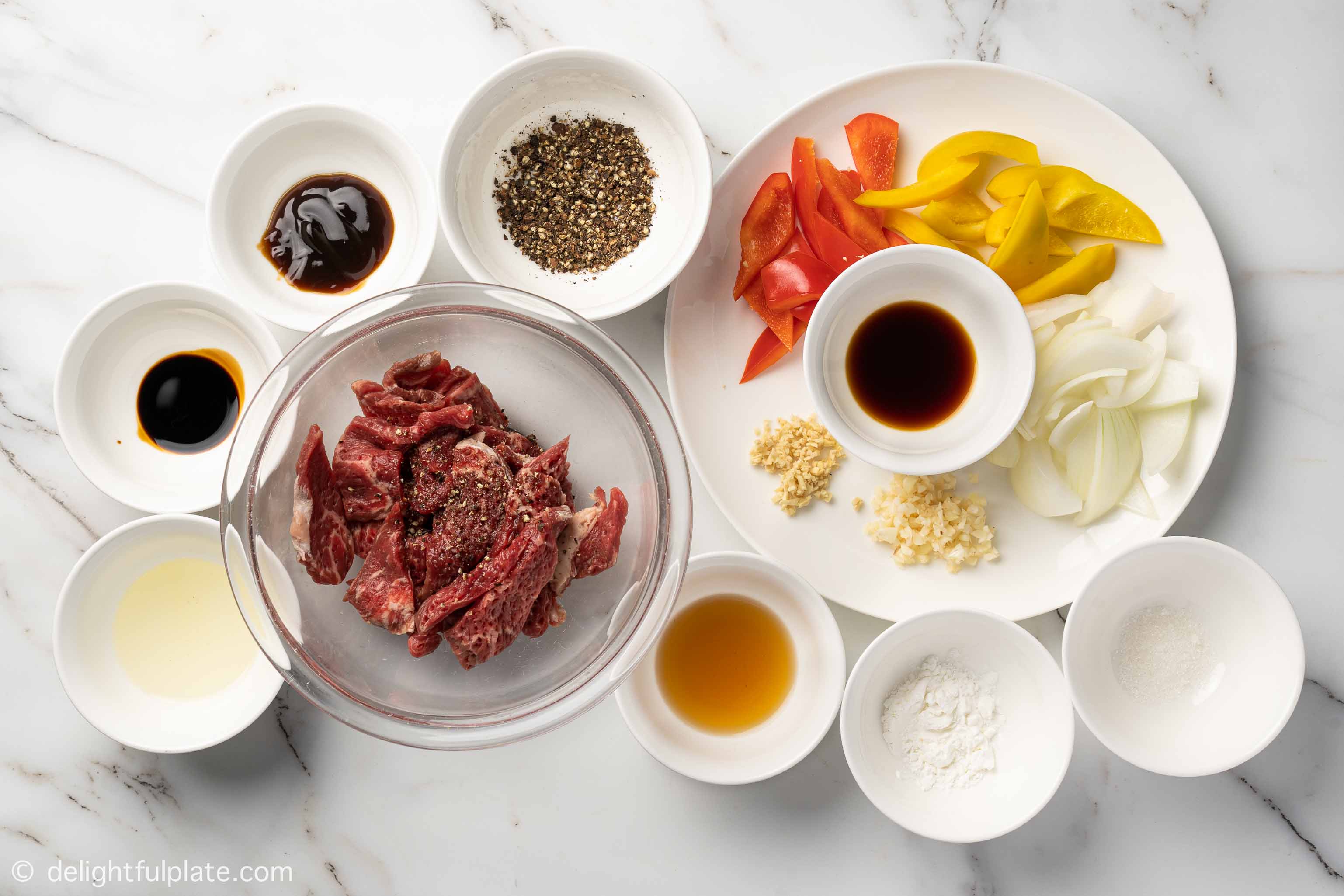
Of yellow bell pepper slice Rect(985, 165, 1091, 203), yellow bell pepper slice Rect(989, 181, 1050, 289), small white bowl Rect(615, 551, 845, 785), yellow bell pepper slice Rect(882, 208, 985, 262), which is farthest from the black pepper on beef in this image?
yellow bell pepper slice Rect(985, 165, 1091, 203)

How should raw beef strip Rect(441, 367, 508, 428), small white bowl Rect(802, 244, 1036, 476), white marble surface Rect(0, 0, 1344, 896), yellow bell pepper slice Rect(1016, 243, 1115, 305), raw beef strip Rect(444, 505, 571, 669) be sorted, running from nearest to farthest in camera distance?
raw beef strip Rect(444, 505, 571, 669), raw beef strip Rect(441, 367, 508, 428), small white bowl Rect(802, 244, 1036, 476), yellow bell pepper slice Rect(1016, 243, 1115, 305), white marble surface Rect(0, 0, 1344, 896)

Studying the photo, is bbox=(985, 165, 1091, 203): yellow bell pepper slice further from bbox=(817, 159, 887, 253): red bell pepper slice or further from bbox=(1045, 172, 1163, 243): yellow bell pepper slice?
bbox=(817, 159, 887, 253): red bell pepper slice

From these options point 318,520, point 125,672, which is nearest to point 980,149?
point 318,520

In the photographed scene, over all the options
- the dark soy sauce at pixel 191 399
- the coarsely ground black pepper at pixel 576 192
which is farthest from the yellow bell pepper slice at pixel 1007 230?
the dark soy sauce at pixel 191 399

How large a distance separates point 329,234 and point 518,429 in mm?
745

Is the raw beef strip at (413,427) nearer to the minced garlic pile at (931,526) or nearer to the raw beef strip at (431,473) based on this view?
the raw beef strip at (431,473)

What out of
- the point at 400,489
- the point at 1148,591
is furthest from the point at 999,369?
the point at 400,489

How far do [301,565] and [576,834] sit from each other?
101 centimetres

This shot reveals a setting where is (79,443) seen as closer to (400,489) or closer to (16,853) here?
(400,489)

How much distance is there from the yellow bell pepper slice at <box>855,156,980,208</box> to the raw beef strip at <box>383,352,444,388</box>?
41.8 inches

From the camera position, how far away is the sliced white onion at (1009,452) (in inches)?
76.4

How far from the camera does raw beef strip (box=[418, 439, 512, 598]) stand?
5.05ft

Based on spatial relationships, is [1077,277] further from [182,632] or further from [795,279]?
[182,632]

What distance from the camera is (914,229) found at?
77.0 inches
